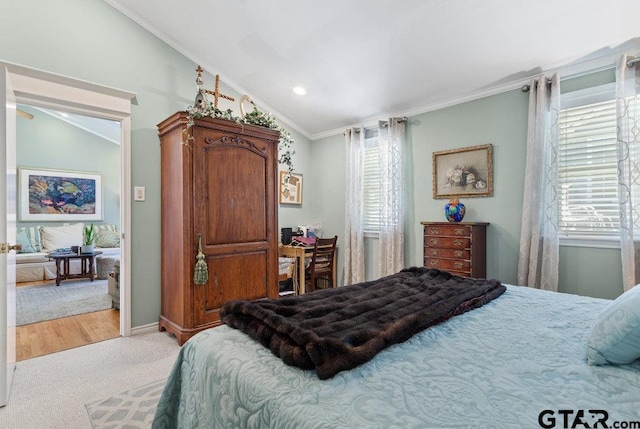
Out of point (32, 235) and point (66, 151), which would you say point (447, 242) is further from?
point (66, 151)

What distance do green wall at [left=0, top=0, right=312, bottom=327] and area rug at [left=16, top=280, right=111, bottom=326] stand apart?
4.60ft

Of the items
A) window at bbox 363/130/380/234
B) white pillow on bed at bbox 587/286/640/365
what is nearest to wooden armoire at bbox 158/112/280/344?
window at bbox 363/130/380/234

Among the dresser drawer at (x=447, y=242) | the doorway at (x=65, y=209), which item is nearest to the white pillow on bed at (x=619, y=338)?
the dresser drawer at (x=447, y=242)

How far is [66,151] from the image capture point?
6309mm

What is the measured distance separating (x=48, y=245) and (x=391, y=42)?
6759 millimetres

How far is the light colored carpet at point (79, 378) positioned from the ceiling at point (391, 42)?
3039 millimetres

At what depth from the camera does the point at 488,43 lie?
271 centimetres

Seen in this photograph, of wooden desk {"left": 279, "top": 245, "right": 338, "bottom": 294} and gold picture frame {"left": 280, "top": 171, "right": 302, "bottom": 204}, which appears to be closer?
wooden desk {"left": 279, "top": 245, "right": 338, "bottom": 294}

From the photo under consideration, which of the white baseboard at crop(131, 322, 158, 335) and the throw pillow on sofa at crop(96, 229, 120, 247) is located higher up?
the throw pillow on sofa at crop(96, 229, 120, 247)

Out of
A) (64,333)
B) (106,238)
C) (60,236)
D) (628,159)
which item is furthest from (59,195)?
(628,159)

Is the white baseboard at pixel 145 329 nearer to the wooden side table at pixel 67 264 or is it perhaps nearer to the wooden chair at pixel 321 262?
the wooden chair at pixel 321 262

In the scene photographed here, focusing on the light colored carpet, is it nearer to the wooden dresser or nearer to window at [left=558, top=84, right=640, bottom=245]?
the wooden dresser

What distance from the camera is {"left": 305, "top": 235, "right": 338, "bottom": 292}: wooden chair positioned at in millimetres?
3990

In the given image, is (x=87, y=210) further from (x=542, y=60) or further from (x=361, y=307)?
(x=542, y=60)
